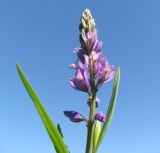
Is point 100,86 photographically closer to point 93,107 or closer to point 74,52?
point 93,107

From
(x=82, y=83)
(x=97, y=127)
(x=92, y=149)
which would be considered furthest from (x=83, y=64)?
(x=92, y=149)

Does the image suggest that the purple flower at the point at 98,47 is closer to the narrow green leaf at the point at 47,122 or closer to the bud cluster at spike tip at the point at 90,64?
the bud cluster at spike tip at the point at 90,64

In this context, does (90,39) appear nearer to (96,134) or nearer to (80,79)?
(80,79)

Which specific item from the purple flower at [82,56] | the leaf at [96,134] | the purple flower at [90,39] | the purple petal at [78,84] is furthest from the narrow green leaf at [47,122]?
the purple flower at [90,39]

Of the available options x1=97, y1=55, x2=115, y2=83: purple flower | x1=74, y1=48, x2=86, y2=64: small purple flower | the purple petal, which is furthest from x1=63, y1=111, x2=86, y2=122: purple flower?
x1=74, y1=48, x2=86, y2=64: small purple flower

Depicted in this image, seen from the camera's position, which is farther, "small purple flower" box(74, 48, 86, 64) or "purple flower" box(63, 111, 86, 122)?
"small purple flower" box(74, 48, 86, 64)

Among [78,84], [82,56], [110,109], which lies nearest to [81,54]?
[82,56]

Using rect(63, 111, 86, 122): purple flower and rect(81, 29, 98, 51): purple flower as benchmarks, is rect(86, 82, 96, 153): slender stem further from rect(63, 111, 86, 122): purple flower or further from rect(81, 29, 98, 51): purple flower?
rect(81, 29, 98, 51): purple flower
